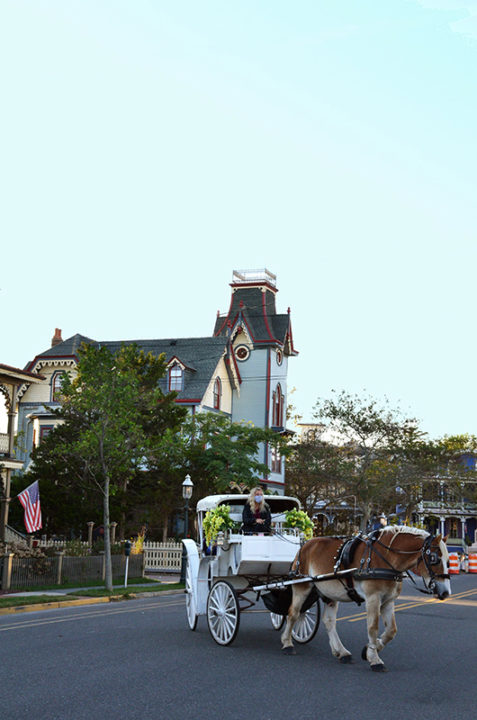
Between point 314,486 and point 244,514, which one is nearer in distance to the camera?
point 244,514

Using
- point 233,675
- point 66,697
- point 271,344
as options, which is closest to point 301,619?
point 233,675

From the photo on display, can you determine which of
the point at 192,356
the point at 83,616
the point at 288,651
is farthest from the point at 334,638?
the point at 192,356

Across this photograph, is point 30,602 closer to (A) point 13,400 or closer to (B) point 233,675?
(B) point 233,675

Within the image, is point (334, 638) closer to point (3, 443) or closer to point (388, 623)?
point (388, 623)

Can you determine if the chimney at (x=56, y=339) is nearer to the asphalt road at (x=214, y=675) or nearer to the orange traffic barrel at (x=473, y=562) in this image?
the orange traffic barrel at (x=473, y=562)

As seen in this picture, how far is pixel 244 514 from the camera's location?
1402 centimetres

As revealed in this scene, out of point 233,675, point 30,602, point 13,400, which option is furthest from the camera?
point 13,400

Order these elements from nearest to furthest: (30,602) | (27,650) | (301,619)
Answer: (27,650) → (301,619) → (30,602)

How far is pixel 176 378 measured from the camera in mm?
51938

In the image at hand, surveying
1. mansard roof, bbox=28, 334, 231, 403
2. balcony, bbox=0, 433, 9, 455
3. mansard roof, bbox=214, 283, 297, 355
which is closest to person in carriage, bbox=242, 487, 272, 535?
balcony, bbox=0, 433, 9, 455

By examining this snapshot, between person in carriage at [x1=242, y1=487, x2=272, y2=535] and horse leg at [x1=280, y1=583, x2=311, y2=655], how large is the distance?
65.0 inches

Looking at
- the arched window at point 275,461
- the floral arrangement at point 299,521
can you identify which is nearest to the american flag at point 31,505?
the floral arrangement at point 299,521

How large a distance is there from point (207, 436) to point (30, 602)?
930 inches

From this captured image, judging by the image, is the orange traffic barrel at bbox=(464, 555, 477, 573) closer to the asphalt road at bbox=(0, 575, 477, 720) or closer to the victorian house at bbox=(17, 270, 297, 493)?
the victorian house at bbox=(17, 270, 297, 493)
